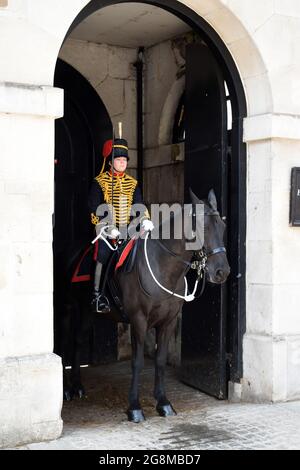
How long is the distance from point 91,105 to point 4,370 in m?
4.24

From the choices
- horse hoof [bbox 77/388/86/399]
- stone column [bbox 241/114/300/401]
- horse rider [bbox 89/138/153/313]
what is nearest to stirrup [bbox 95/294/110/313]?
horse rider [bbox 89/138/153/313]

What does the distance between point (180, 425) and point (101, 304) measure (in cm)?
127

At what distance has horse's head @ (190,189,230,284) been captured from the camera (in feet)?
17.4

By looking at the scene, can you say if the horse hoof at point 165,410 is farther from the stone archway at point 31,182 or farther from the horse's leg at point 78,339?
the stone archway at point 31,182

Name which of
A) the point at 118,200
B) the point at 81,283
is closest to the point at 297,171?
the point at 118,200

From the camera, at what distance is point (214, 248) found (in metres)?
5.31

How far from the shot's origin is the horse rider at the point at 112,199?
5895 millimetres

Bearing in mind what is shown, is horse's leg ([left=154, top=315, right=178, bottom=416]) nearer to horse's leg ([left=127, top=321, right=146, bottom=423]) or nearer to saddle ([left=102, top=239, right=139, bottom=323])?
horse's leg ([left=127, top=321, right=146, bottom=423])

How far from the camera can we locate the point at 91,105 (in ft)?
26.5

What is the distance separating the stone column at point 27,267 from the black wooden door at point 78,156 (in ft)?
9.93

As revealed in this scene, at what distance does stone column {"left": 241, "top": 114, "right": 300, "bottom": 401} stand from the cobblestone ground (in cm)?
28

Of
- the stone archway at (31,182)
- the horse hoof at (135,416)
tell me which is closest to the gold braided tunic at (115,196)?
the stone archway at (31,182)

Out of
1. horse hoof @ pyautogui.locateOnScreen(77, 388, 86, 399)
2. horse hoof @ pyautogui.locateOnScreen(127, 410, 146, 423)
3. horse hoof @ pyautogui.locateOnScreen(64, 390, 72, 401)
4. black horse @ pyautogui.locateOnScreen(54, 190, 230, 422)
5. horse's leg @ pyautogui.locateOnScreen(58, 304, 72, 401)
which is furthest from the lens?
horse's leg @ pyautogui.locateOnScreen(58, 304, 72, 401)
